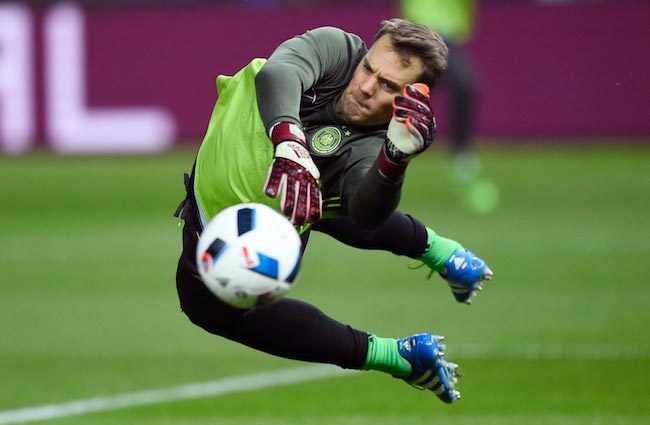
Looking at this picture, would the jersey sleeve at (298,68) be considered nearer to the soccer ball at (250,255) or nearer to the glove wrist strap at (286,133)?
the glove wrist strap at (286,133)

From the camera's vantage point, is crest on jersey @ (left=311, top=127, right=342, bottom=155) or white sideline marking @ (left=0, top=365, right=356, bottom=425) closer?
crest on jersey @ (left=311, top=127, right=342, bottom=155)

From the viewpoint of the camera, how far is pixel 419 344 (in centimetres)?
661

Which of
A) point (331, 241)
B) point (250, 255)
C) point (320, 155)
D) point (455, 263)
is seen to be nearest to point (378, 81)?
point (320, 155)

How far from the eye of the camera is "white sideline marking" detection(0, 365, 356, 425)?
8375mm

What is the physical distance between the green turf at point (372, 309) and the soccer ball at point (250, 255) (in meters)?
2.75

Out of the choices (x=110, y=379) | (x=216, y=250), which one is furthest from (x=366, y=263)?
(x=216, y=250)

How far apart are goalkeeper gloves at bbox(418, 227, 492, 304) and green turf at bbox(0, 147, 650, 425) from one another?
46.1 inches

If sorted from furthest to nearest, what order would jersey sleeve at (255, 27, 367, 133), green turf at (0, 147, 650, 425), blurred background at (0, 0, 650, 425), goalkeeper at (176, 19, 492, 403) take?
blurred background at (0, 0, 650, 425), green turf at (0, 147, 650, 425), jersey sleeve at (255, 27, 367, 133), goalkeeper at (176, 19, 492, 403)

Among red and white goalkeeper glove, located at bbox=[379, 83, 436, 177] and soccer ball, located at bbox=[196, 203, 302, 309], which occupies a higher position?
red and white goalkeeper glove, located at bbox=[379, 83, 436, 177]

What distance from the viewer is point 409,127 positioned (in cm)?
544

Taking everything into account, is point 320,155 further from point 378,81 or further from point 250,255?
point 250,255

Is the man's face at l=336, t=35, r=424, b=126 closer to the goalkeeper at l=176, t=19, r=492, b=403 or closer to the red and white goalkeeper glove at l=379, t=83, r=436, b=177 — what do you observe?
the goalkeeper at l=176, t=19, r=492, b=403

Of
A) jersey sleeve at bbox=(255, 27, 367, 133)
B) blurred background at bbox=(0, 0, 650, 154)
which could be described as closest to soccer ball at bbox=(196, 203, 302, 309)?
jersey sleeve at bbox=(255, 27, 367, 133)

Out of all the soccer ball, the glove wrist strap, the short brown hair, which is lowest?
the soccer ball
